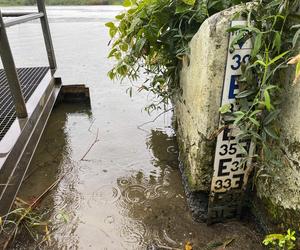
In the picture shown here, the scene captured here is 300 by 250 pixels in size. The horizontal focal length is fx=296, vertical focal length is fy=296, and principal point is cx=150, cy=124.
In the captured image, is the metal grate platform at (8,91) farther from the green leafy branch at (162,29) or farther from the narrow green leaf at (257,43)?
the narrow green leaf at (257,43)

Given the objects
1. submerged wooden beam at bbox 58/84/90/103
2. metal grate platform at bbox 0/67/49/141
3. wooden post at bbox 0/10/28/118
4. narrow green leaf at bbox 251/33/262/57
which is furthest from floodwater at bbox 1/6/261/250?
narrow green leaf at bbox 251/33/262/57

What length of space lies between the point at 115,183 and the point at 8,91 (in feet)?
5.27

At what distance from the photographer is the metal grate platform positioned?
2414 millimetres

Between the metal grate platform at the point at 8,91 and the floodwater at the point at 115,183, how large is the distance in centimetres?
47

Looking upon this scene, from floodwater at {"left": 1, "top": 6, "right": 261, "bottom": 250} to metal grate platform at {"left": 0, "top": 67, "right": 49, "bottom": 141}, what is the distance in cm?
47

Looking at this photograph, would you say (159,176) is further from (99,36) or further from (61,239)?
(99,36)

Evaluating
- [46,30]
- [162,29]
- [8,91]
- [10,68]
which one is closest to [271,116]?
[162,29]

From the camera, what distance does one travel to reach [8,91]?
3100 mm

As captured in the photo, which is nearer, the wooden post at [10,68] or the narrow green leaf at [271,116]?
the narrow green leaf at [271,116]

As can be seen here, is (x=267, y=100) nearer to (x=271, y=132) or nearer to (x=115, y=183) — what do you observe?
(x=271, y=132)

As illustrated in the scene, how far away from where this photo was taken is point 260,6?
1442 mm

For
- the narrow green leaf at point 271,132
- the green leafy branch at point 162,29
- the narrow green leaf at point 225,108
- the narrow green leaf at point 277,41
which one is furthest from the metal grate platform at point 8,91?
the narrow green leaf at point 277,41

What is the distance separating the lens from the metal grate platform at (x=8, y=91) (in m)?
2.41

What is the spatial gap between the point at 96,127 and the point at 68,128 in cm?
32
